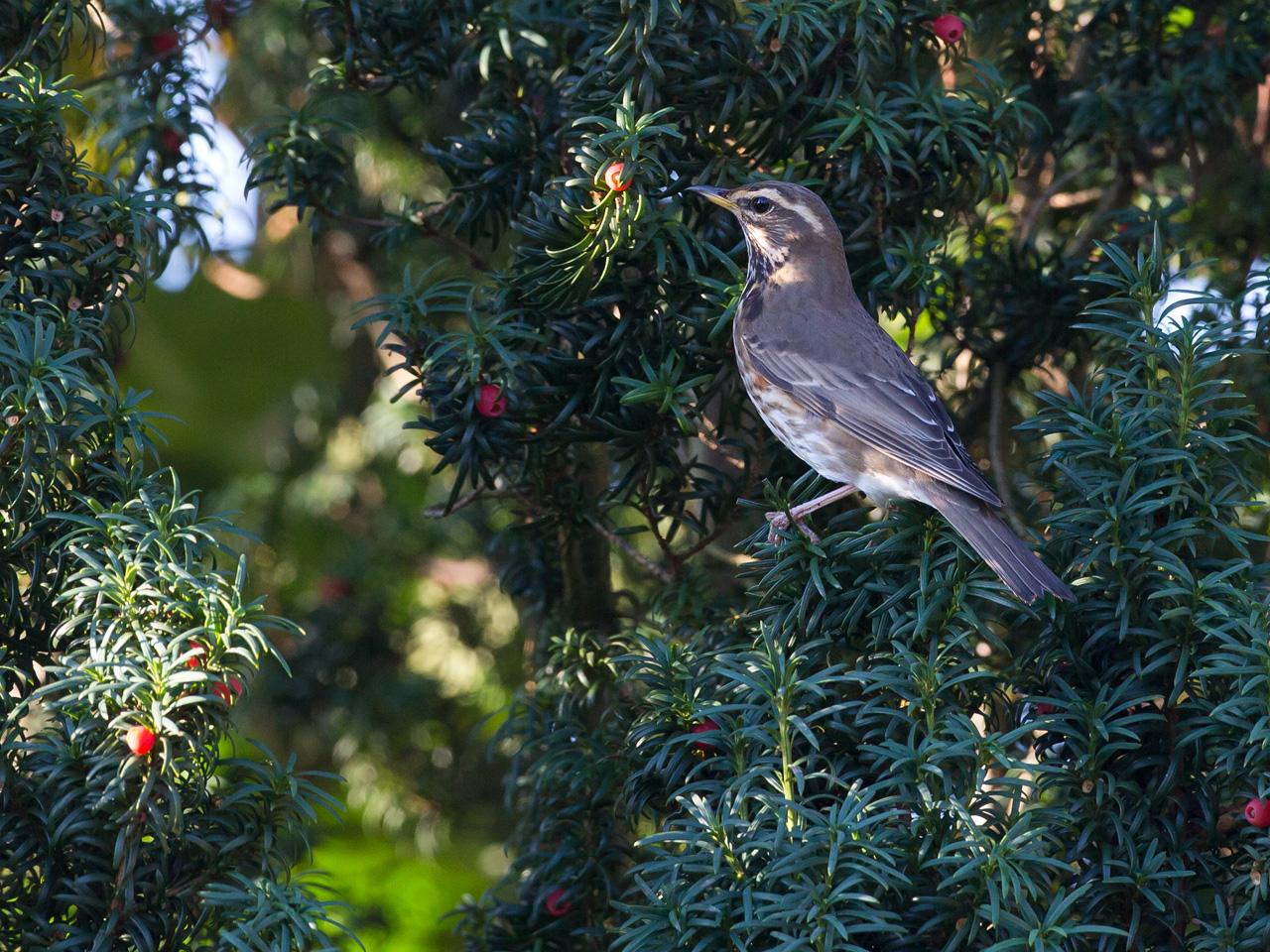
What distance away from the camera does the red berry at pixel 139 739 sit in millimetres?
2486

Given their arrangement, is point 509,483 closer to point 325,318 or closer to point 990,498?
point 990,498

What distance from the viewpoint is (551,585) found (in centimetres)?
449

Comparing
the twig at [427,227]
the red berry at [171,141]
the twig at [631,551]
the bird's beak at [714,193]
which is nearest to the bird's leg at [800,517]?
the twig at [631,551]

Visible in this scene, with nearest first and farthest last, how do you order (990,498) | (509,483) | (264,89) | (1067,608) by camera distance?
(1067,608) → (990,498) → (509,483) → (264,89)

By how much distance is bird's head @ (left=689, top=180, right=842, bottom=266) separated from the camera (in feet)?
11.6

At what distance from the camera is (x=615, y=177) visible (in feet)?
10.4

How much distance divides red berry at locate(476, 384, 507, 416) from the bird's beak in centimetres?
75

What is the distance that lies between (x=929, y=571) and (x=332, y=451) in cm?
434

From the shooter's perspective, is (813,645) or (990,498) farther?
(990,498)

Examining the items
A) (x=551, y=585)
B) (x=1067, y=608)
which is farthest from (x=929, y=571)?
(x=551, y=585)

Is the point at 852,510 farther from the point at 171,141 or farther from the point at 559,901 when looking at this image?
the point at 171,141

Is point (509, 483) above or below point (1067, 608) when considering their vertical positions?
below

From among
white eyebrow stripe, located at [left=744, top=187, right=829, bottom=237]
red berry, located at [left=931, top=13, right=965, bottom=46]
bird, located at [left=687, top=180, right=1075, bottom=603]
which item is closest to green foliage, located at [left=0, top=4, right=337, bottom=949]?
bird, located at [left=687, top=180, right=1075, bottom=603]

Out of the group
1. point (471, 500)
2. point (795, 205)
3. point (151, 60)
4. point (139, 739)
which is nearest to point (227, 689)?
point (139, 739)
